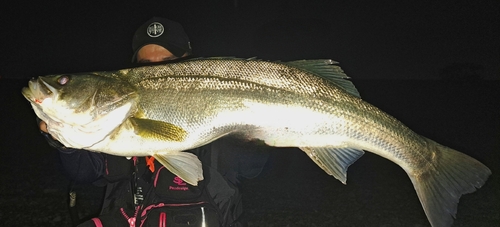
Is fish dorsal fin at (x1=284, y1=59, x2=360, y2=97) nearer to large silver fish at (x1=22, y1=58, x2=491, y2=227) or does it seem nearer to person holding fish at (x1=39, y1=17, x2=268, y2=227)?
large silver fish at (x1=22, y1=58, x2=491, y2=227)

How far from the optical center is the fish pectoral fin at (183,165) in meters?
2.40

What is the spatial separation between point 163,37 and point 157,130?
1560 mm

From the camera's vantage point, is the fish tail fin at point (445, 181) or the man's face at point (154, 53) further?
the man's face at point (154, 53)

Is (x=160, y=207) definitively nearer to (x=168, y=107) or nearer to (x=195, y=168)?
(x=195, y=168)

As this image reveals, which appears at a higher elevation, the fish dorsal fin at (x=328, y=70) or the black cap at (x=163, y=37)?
the black cap at (x=163, y=37)

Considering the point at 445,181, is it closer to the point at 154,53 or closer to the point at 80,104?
the point at 80,104

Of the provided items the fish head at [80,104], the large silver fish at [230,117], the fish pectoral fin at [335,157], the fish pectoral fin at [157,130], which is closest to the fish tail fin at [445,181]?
the large silver fish at [230,117]

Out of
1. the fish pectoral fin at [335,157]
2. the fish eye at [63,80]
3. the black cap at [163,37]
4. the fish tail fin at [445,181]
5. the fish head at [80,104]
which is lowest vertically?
the fish tail fin at [445,181]

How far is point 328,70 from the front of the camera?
2561mm

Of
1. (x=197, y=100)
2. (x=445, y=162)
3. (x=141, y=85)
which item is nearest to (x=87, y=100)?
(x=141, y=85)

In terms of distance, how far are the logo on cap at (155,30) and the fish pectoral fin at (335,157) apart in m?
1.99

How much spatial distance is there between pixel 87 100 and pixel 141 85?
36 cm

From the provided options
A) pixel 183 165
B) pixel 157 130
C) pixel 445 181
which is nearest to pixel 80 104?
pixel 157 130

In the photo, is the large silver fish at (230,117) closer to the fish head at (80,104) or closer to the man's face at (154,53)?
the fish head at (80,104)
